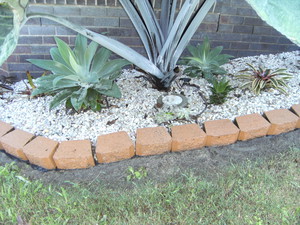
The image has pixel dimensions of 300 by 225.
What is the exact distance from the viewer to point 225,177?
1.54m

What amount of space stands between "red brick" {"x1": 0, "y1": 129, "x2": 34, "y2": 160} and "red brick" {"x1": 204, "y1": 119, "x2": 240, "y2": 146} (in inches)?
42.5

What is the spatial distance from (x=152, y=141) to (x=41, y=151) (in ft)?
2.08

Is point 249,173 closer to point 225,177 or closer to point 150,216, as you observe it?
point 225,177

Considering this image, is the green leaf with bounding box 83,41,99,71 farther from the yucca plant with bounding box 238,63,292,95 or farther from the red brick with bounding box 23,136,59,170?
the yucca plant with bounding box 238,63,292,95

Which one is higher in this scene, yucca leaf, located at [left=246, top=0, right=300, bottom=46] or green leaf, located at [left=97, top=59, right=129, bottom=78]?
yucca leaf, located at [left=246, top=0, right=300, bottom=46]

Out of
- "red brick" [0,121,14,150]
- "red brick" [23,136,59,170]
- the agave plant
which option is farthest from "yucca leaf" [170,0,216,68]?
"red brick" [0,121,14,150]

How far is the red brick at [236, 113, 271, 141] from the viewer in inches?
67.7

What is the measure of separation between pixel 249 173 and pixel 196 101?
0.64 m

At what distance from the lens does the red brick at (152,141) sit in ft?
5.19

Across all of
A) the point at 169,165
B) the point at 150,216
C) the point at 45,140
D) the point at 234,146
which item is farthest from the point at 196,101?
the point at 45,140

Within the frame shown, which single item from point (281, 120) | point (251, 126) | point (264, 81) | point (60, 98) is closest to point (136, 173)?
point (60, 98)

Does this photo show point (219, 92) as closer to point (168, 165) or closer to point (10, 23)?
point (168, 165)

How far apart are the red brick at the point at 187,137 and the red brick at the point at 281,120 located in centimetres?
49

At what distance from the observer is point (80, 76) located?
1.74 meters
